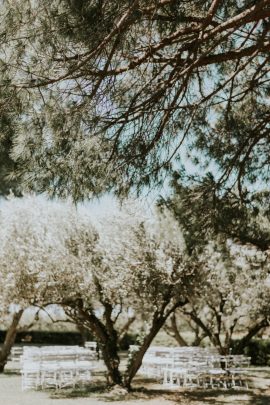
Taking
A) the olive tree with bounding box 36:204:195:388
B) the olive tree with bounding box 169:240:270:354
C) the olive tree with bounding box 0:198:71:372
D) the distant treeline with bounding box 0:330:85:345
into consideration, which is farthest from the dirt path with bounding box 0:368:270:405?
the distant treeline with bounding box 0:330:85:345

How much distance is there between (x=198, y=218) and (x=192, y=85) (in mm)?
2362

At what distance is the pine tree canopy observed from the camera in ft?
18.0

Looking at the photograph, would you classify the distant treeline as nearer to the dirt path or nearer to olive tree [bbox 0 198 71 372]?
the dirt path

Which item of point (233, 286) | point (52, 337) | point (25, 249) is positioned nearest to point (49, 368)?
point (25, 249)

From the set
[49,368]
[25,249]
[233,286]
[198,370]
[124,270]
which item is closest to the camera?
[124,270]

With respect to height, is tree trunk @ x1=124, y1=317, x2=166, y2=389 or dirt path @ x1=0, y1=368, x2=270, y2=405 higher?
tree trunk @ x1=124, y1=317, x2=166, y2=389

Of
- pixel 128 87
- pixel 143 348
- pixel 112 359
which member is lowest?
pixel 112 359

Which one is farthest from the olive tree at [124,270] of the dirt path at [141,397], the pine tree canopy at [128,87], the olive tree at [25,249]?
the pine tree canopy at [128,87]

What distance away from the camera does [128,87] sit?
6.86 metres

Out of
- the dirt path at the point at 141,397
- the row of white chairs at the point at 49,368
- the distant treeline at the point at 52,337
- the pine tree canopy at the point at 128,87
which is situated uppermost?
the pine tree canopy at the point at 128,87

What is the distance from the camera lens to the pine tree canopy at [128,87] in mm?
5484

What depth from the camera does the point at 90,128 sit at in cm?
665

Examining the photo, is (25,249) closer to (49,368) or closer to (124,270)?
(124,270)

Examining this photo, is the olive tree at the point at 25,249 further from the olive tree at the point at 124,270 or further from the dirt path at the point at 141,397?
the dirt path at the point at 141,397
